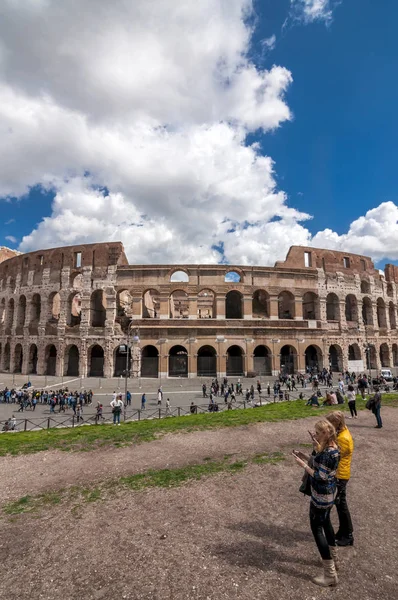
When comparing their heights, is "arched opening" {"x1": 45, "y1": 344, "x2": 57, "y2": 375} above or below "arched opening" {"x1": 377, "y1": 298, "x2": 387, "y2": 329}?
below

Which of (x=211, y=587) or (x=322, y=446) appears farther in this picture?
(x=211, y=587)

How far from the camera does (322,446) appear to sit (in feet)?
11.9

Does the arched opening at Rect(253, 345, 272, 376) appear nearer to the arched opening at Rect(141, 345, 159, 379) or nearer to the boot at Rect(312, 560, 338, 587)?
the arched opening at Rect(141, 345, 159, 379)

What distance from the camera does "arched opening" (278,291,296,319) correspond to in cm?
3294

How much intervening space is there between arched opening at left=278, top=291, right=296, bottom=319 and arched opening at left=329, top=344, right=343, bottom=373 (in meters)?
5.63

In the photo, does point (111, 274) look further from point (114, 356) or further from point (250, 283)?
point (250, 283)

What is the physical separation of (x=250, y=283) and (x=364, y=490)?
1007 inches

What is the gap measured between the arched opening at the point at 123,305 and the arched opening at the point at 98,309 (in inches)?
64.6

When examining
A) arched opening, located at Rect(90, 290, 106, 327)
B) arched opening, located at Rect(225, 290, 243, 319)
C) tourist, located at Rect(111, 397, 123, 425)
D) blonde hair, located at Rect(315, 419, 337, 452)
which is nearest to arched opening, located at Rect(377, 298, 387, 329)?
arched opening, located at Rect(225, 290, 243, 319)

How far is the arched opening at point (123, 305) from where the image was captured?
111ft

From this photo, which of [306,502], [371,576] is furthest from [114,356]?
[371,576]

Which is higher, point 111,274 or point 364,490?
A: point 111,274

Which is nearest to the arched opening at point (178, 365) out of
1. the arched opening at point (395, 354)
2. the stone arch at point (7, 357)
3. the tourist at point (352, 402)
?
the tourist at point (352, 402)

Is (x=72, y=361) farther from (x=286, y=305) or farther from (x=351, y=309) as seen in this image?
(x=351, y=309)
